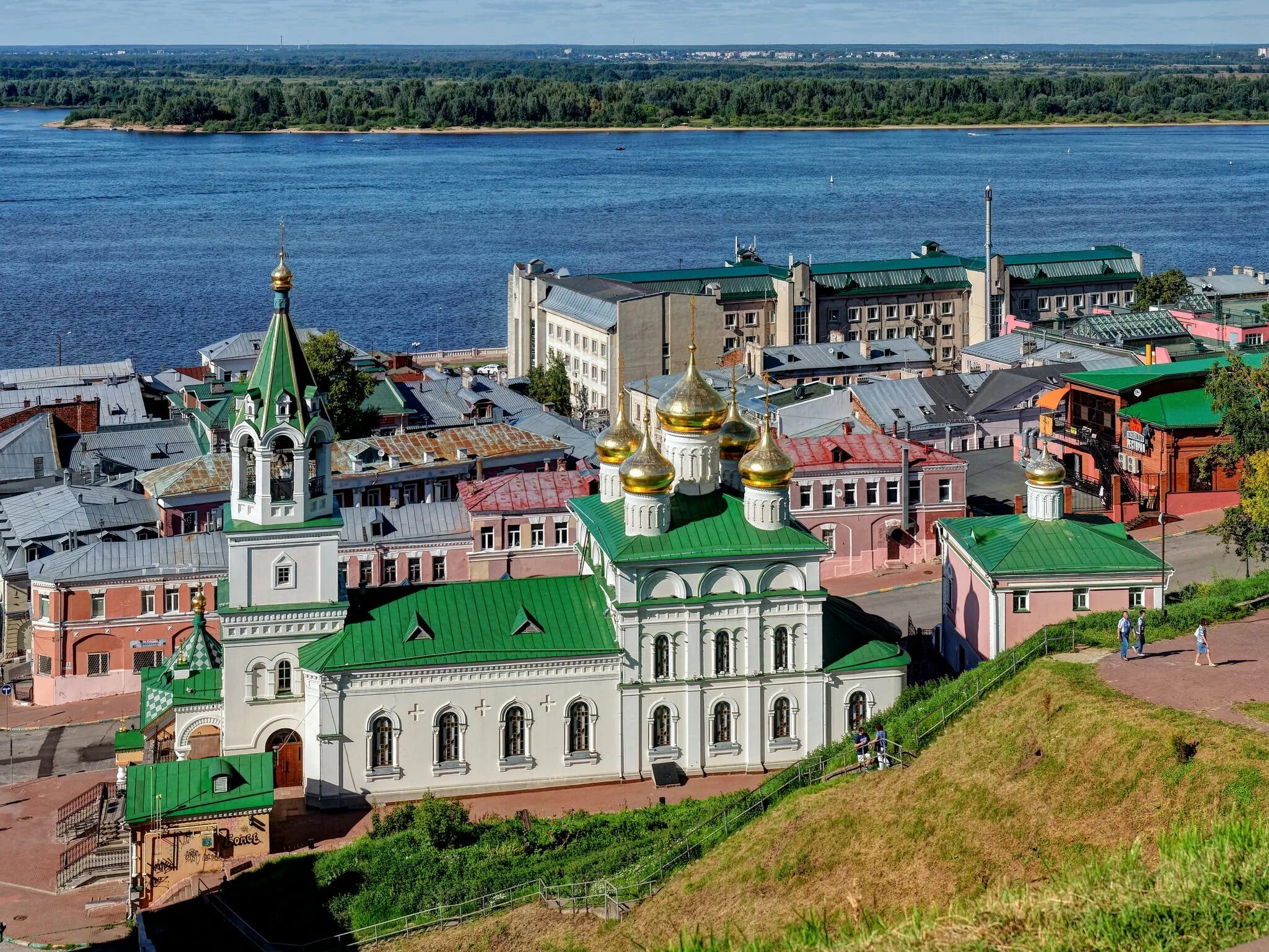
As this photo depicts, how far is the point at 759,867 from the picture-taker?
23.0 m

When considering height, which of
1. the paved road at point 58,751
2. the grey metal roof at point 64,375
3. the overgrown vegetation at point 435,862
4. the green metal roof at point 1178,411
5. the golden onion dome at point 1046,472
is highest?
the golden onion dome at point 1046,472

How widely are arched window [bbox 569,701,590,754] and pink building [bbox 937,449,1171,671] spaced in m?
7.33

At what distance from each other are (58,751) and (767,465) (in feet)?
45.9

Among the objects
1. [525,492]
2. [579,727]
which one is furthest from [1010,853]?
[525,492]

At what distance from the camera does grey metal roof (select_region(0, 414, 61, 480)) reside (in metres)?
48.1

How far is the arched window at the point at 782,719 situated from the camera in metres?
29.8

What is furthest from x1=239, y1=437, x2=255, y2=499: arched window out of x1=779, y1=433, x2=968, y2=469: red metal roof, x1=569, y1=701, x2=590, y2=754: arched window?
x1=779, y1=433, x2=968, y2=469: red metal roof

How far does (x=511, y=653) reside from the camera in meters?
28.7

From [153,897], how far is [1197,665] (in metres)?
15.1

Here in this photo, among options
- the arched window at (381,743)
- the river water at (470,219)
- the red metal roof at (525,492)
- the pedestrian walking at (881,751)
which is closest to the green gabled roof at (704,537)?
the pedestrian walking at (881,751)

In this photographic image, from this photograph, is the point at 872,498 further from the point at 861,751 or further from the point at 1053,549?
the point at 861,751

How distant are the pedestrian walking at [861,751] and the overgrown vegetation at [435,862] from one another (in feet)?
6.82

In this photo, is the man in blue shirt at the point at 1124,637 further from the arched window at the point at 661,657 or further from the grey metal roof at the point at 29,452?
the grey metal roof at the point at 29,452

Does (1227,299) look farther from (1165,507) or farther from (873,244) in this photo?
(873,244)
